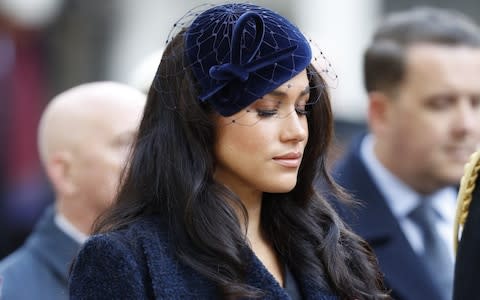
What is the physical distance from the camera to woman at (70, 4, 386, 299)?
127 inches

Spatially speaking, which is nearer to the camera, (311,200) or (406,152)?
(311,200)

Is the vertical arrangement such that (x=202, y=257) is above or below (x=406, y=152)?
above

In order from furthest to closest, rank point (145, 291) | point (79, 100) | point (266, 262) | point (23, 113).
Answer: point (23, 113) → point (79, 100) → point (266, 262) → point (145, 291)

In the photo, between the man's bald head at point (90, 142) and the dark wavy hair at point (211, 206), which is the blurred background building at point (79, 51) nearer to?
the man's bald head at point (90, 142)

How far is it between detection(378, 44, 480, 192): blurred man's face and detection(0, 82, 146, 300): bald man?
1.02 m

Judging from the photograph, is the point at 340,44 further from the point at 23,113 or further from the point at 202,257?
the point at 202,257

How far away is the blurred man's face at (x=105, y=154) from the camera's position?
4844 mm

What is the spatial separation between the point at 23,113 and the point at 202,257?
6.35 metres

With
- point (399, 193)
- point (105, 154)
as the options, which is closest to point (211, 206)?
point (105, 154)

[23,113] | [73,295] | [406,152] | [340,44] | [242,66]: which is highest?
[242,66]

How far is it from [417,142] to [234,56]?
1980 millimetres

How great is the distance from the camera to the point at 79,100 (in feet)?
16.5

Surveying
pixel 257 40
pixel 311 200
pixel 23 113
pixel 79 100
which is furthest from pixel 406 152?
pixel 23 113

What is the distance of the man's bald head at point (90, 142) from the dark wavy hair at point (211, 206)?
136cm
